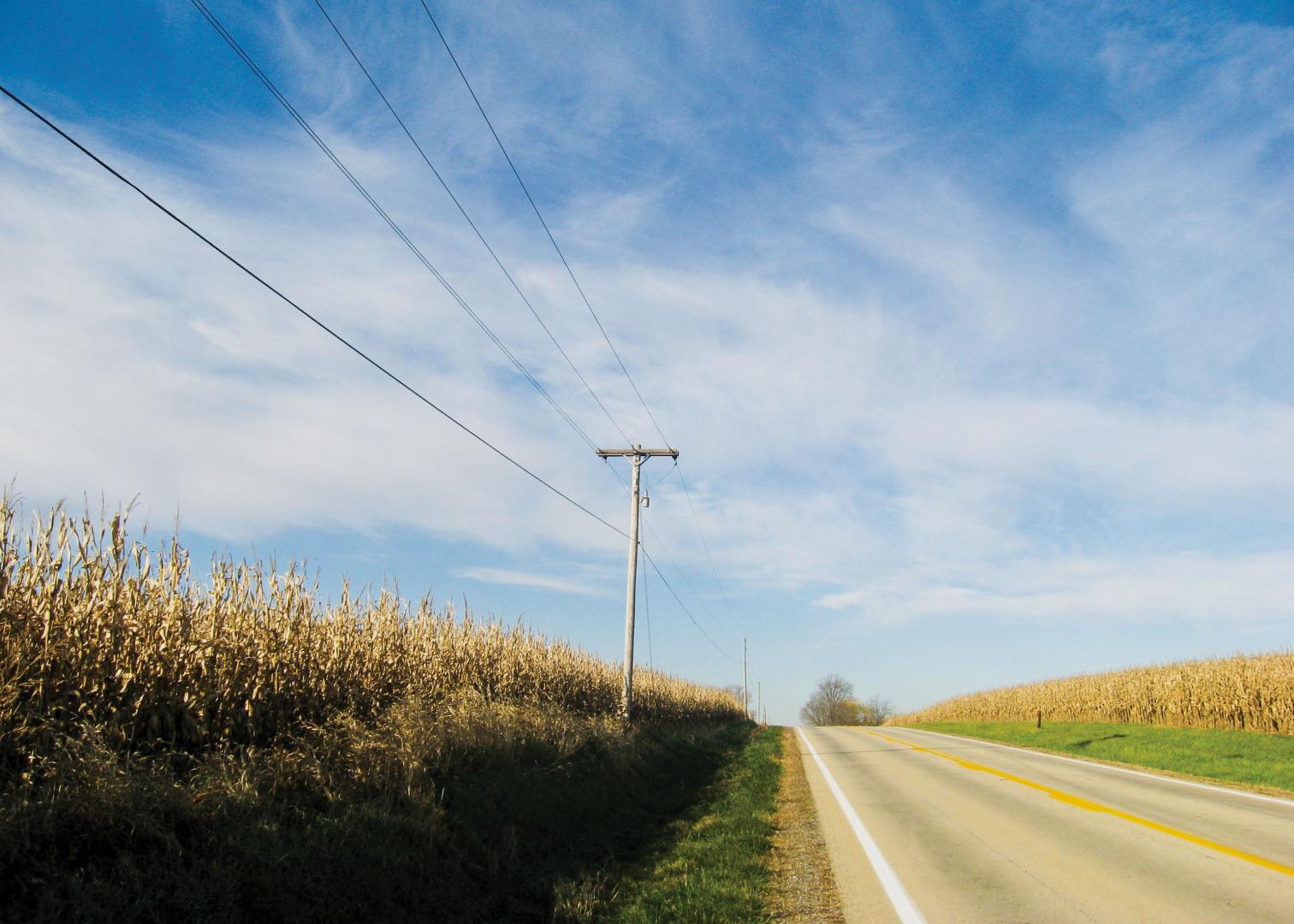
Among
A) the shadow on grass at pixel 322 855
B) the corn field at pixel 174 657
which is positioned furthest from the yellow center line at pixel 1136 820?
the corn field at pixel 174 657

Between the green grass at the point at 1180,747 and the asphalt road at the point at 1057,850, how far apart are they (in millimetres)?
3123

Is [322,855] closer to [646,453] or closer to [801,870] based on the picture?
[801,870]

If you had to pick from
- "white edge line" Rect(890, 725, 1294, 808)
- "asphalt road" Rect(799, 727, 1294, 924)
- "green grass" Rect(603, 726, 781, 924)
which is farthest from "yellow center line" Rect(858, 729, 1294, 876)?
"green grass" Rect(603, 726, 781, 924)

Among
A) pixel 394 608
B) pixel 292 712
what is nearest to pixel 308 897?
pixel 292 712

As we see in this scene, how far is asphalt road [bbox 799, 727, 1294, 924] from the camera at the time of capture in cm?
651

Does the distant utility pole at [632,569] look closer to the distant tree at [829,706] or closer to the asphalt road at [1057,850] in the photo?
the asphalt road at [1057,850]

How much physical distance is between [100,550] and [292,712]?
325cm

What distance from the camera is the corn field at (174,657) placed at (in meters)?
6.80

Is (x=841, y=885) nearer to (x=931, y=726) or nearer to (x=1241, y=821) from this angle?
(x=1241, y=821)

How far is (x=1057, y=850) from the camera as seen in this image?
28.9 ft

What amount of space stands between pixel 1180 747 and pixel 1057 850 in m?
21.6

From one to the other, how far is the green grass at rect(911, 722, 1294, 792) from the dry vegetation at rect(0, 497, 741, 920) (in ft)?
45.1

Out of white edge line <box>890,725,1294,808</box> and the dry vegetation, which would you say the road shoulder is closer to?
the dry vegetation

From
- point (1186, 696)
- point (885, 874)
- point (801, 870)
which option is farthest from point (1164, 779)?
point (1186, 696)
